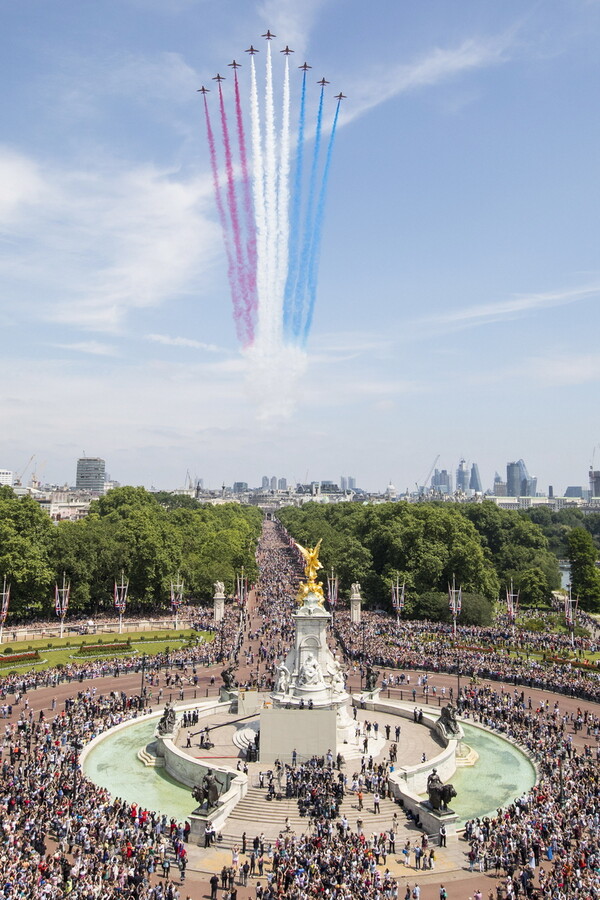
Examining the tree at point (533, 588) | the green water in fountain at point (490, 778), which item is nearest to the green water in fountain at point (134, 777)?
the green water in fountain at point (490, 778)

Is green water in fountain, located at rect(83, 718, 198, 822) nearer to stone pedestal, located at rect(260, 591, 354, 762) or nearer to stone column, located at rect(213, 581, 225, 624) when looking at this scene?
stone pedestal, located at rect(260, 591, 354, 762)

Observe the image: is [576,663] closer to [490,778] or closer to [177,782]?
[490,778]

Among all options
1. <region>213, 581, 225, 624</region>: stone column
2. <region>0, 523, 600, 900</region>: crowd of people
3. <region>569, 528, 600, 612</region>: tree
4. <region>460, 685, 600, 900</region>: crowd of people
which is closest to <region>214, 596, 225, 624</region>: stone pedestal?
<region>213, 581, 225, 624</region>: stone column

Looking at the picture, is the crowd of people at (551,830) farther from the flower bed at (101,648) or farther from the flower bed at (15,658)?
the flower bed at (15,658)

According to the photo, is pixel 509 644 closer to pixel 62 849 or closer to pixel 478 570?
pixel 478 570

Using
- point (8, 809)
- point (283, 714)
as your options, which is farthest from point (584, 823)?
point (8, 809)

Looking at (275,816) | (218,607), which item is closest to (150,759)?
(275,816)
